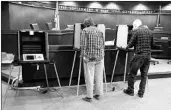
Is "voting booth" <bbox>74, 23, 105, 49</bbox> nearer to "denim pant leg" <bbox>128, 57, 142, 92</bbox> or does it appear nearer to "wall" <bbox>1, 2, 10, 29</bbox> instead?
"denim pant leg" <bbox>128, 57, 142, 92</bbox>

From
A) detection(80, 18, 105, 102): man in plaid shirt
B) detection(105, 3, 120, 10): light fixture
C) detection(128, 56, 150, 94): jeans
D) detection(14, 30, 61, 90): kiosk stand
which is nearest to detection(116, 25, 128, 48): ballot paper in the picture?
detection(128, 56, 150, 94): jeans

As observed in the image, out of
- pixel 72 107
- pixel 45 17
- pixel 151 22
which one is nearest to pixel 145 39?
pixel 72 107

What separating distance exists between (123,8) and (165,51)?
12.1ft

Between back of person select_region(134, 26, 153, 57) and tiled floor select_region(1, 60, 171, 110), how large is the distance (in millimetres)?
891

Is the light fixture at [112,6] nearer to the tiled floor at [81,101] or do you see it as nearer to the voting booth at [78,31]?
the tiled floor at [81,101]

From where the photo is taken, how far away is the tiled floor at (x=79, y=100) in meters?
3.36

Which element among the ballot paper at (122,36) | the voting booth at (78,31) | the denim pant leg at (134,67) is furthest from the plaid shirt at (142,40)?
the voting booth at (78,31)

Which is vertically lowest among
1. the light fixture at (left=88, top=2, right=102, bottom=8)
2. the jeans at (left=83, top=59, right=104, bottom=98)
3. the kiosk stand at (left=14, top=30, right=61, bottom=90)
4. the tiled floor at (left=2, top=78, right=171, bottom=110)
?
the tiled floor at (left=2, top=78, right=171, bottom=110)

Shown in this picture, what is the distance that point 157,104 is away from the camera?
356cm

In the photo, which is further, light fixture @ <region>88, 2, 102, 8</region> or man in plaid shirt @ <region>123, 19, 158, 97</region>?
light fixture @ <region>88, 2, 102, 8</region>

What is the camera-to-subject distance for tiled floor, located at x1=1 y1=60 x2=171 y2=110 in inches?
132

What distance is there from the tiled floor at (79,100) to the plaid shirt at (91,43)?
2.73ft

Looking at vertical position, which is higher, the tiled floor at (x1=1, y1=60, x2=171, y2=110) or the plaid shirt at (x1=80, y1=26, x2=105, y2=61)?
the plaid shirt at (x1=80, y1=26, x2=105, y2=61)

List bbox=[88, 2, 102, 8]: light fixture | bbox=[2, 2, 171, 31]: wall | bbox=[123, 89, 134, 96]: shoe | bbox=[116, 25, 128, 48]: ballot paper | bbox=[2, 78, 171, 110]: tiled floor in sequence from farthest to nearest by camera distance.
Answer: bbox=[88, 2, 102, 8]: light fixture, bbox=[2, 2, 171, 31]: wall, bbox=[116, 25, 128, 48]: ballot paper, bbox=[123, 89, 134, 96]: shoe, bbox=[2, 78, 171, 110]: tiled floor
